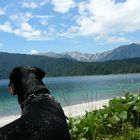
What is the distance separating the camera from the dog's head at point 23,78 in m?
6.20

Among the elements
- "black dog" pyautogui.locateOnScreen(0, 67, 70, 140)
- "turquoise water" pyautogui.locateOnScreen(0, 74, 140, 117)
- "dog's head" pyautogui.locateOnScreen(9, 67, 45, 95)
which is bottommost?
"turquoise water" pyautogui.locateOnScreen(0, 74, 140, 117)

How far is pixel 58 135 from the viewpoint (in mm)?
5090

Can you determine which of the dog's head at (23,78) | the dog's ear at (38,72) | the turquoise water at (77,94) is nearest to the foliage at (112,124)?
the turquoise water at (77,94)

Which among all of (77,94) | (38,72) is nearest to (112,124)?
(38,72)

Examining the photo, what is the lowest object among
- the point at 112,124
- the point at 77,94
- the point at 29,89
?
the point at 77,94

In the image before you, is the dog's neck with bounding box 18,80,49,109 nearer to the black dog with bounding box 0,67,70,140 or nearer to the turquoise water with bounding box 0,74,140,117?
the black dog with bounding box 0,67,70,140

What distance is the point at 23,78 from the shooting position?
20.8 feet

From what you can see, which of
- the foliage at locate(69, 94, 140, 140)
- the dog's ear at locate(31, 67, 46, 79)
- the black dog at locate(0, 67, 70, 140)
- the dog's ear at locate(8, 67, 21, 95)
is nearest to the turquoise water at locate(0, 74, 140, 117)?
the foliage at locate(69, 94, 140, 140)

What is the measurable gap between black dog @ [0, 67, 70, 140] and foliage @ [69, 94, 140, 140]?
9.03 feet

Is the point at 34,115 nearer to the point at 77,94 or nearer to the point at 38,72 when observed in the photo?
the point at 38,72

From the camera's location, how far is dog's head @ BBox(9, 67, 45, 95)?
6.20 meters

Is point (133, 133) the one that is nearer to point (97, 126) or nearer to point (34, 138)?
point (97, 126)

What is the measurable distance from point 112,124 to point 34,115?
173 inches

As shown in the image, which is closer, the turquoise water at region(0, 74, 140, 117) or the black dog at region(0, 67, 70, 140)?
the black dog at region(0, 67, 70, 140)
